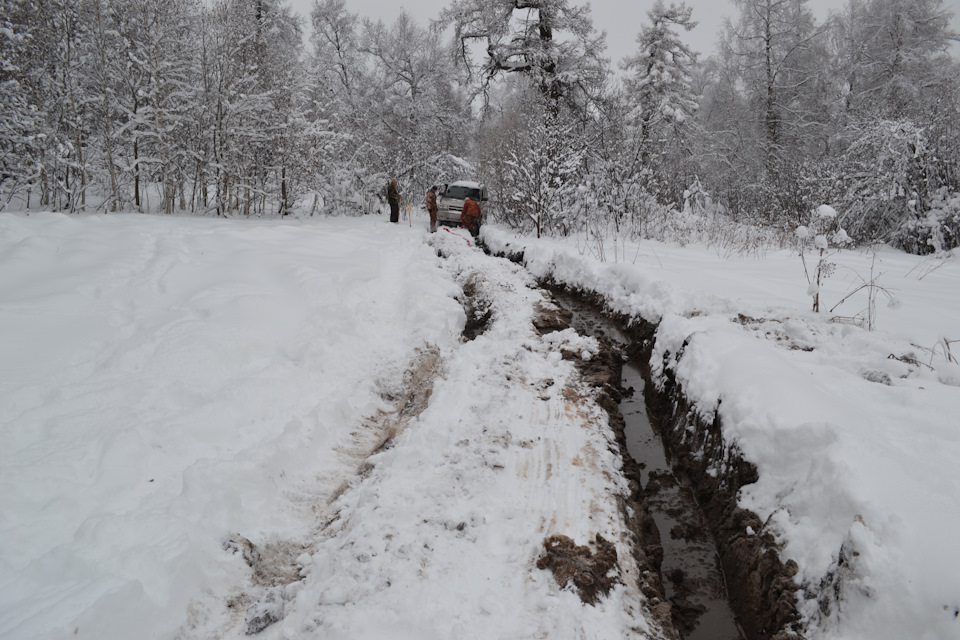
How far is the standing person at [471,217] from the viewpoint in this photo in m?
14.6

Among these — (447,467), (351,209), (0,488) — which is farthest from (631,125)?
(0,488)

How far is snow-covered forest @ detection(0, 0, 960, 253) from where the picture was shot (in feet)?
36.7

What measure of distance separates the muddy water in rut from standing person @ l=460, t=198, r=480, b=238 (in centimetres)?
1092

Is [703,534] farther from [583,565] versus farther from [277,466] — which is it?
[277,466]

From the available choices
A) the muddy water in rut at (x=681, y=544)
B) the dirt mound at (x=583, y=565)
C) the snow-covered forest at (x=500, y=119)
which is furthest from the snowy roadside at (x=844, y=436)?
the snow-covered forest at (x=500, y=119)

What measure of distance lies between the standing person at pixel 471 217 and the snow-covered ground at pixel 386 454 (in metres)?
9.16

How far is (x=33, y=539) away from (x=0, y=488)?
1.53 feet

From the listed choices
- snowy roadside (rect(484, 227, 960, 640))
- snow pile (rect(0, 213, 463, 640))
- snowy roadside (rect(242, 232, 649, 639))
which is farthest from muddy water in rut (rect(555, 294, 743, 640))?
snow pile (rect(0, 213, 463, 640))

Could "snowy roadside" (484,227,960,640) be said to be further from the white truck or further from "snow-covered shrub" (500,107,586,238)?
the white truck

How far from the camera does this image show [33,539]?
2.33 meters

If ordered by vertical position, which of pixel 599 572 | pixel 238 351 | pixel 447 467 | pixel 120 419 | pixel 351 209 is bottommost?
pixel 599 572

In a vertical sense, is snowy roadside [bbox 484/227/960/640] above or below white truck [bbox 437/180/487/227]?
below

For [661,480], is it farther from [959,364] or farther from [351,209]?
[351,209]

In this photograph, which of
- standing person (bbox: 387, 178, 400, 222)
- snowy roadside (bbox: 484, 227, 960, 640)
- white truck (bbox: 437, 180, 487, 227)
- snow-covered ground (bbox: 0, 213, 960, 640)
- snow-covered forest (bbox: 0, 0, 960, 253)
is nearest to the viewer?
snowy roadside (bbox: 484, 227, 960, 640)
